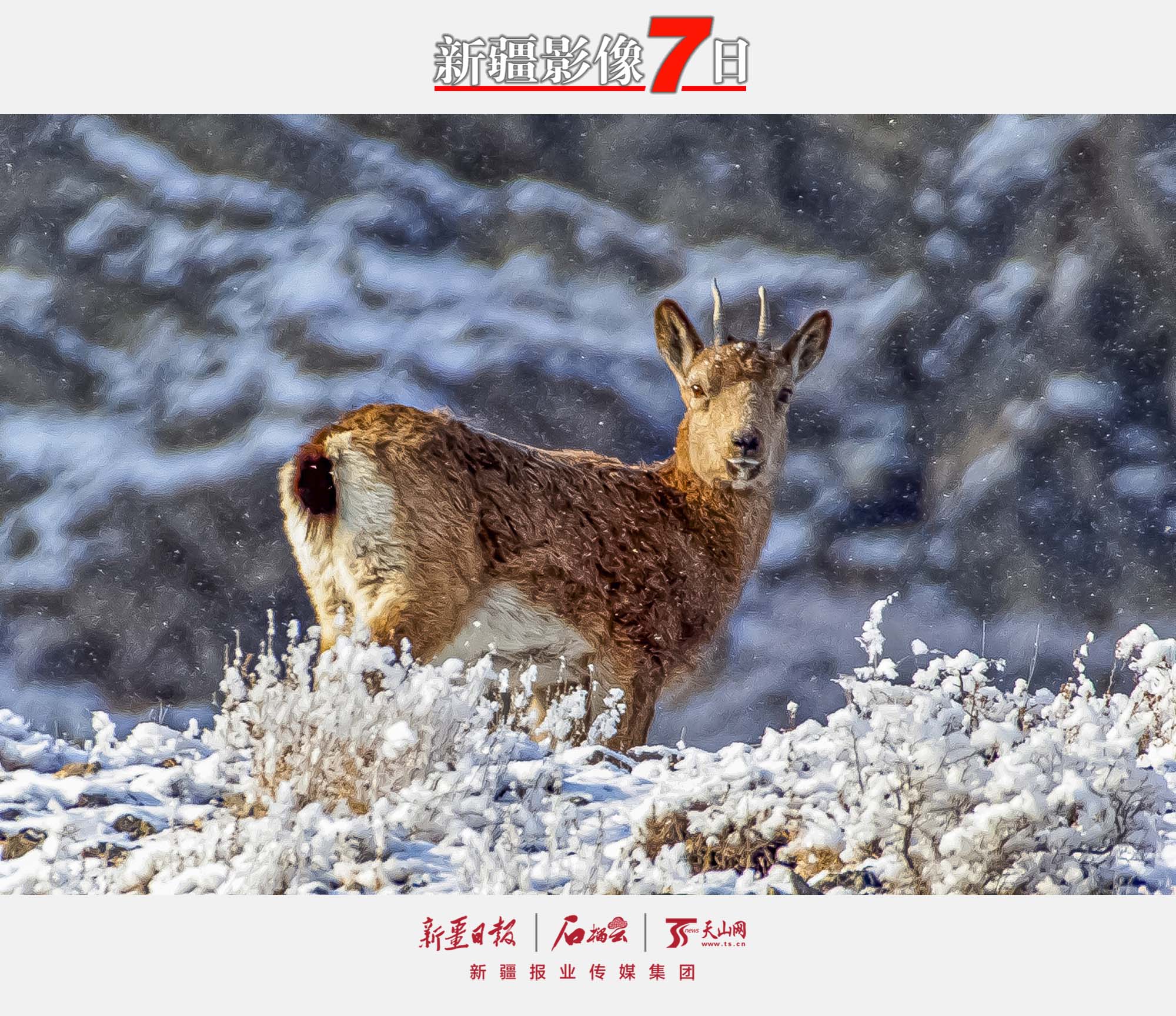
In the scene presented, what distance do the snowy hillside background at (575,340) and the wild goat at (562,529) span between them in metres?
0.95

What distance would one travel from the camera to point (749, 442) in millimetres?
5793

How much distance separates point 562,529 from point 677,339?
4.04ft

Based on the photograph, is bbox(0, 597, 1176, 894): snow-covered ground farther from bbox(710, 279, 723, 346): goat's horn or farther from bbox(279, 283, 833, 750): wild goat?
bbox(710, 279, 723, 346): goat's horn

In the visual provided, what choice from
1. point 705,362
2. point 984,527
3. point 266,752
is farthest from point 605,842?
point 984,527

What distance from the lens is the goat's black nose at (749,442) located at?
5.79 meters

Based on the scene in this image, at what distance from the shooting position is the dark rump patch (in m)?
5.14

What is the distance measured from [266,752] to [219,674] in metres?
2.60

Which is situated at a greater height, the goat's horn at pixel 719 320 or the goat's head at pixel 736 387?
the goat's horn at pixel 719 320

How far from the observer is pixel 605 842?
A: 4727mm
